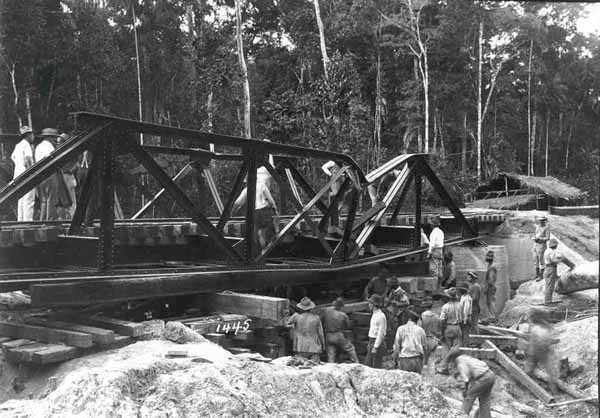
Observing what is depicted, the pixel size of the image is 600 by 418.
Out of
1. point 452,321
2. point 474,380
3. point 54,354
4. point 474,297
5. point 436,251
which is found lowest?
point 474,380

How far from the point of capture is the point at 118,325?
5.73 m

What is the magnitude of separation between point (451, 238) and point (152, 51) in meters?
18.9

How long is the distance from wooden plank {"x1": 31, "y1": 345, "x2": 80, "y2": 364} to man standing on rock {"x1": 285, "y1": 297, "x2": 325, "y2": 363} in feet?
11.2

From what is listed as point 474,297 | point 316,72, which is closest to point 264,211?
point 474,297

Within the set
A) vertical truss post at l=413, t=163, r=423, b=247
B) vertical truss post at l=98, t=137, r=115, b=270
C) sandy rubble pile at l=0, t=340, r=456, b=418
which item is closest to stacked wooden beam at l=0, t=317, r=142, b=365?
sandy rubble pile at l=0, t=340, r=456, b=418

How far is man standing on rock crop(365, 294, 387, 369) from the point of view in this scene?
29.0 feet

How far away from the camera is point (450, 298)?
32.9 ft

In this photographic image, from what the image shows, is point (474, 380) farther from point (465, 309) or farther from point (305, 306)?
point (465, 309)

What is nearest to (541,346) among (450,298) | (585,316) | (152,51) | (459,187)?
(450,298)

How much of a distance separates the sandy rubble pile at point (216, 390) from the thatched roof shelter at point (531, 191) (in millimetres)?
7189

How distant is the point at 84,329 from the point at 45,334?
0.31m

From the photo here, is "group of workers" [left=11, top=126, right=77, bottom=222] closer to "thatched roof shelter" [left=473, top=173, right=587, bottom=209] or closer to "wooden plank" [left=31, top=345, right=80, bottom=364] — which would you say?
"wooden plank" [left=31, top=345, right=80, bottom=364]

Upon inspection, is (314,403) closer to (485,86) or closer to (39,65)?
(39,65)

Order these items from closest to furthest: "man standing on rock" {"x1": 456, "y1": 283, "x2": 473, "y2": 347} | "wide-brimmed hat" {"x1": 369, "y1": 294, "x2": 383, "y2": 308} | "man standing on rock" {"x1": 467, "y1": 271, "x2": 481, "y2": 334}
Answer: "wide-brimmed hat" {"x1": 369, "y1": 294, "x2": 383, "y2": 308} < "man standing on rock" {"x1": 456, "y1": 283, "x2": 473, "y2": 347} < "man standing on rock" {"x1": 467, "y1": 271, "x2": 481, "y2": 334}
